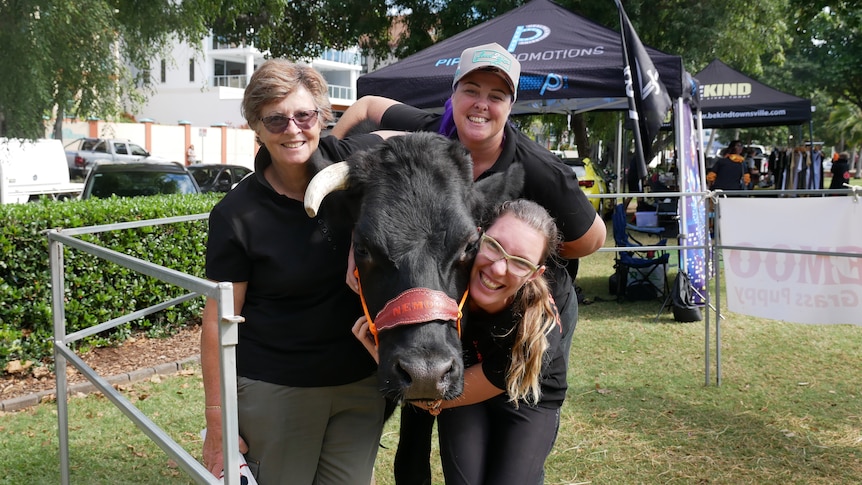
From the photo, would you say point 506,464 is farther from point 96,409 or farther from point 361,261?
point 96,409

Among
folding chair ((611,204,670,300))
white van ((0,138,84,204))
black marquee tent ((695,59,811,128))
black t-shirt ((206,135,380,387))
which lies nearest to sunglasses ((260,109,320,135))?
black t-shirt ((206,135,380,387))

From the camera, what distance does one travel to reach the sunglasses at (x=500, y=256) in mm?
2348

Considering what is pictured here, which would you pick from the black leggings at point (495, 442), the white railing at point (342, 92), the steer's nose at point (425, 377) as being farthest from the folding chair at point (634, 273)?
the white railing at point (342, 92)

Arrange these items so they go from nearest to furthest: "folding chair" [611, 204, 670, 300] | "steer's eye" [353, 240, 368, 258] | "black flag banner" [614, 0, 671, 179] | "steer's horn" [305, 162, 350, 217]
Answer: "steer's horn" [305, 162, 350, 217] < "steer's eye" [353, 240, 368, 258] < "black flag banner" [614, 0, 671, 179] < "folding chair" [611, 204, 670, 300]

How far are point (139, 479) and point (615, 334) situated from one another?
205 inches

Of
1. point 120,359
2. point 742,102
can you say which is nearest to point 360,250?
point 120,359

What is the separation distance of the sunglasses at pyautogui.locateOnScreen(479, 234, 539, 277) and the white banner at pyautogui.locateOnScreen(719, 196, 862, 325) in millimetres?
3577

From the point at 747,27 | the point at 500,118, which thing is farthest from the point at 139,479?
the point at 747,27

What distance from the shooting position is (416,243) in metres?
2.20

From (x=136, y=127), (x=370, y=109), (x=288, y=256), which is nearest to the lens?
(x=288, y=256)

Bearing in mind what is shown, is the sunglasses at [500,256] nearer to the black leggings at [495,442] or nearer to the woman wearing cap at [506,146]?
the woman wearing cap at [506,146]

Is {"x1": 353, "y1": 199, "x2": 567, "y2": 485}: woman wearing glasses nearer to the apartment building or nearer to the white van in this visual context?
the white van

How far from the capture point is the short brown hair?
249cm

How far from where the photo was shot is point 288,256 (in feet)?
→ 8.18
